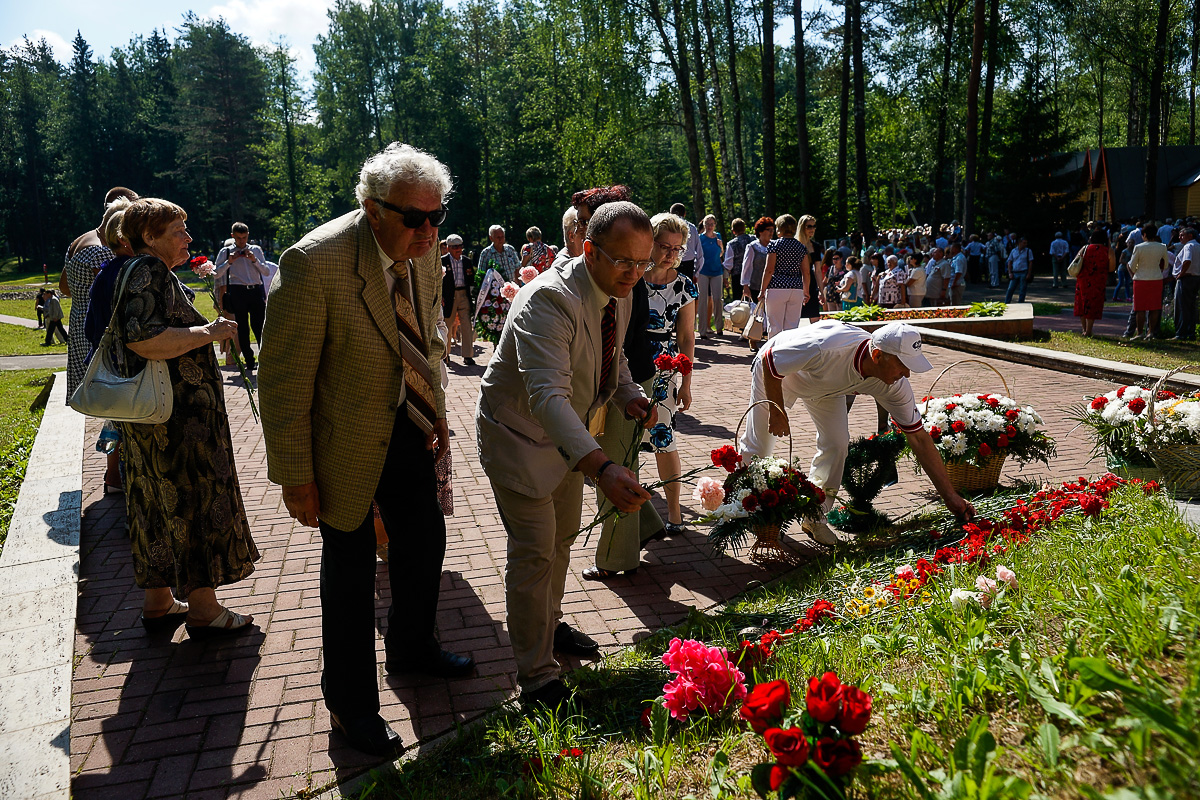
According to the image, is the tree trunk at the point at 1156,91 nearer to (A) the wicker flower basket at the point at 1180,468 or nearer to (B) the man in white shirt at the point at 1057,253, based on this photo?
(B) the man in white shirt at the point at 1057,253

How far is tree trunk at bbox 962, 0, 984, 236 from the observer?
21141mm

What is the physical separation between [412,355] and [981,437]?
3894mm

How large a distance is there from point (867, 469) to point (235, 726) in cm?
381

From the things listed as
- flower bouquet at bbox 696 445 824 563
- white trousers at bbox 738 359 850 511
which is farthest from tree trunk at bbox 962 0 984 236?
flower bouquet at bbox 696 445 824 563

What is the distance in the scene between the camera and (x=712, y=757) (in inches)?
99.0

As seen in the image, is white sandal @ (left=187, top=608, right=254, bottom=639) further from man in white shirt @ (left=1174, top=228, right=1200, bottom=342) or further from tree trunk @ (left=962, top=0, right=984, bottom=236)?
tree trunk @ (left=962, top=0, right=984, bottom=236)

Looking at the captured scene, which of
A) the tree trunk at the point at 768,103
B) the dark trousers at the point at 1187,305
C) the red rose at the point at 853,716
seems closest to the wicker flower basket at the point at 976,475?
the red rose at the point at 853,716

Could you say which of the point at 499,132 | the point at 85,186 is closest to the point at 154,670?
the point at 499,132

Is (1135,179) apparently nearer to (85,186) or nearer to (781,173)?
(781,173)

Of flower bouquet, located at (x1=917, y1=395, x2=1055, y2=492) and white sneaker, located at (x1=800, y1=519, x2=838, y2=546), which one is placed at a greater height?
flower bouquet, located at (x1=917, y1=395, x2=1055, y2=492)

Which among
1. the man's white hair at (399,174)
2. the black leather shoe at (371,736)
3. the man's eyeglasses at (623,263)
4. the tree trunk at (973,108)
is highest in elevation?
the tree trunk at (973,108)

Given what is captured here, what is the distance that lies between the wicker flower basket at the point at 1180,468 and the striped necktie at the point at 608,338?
3.32 m

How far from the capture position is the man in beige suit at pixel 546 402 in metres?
2.83

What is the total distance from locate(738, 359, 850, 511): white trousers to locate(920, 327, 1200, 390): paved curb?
193 inches
